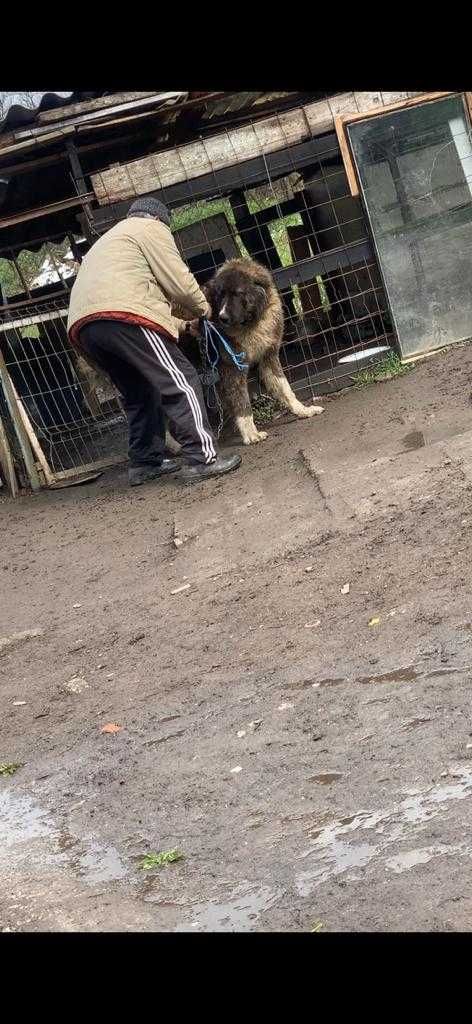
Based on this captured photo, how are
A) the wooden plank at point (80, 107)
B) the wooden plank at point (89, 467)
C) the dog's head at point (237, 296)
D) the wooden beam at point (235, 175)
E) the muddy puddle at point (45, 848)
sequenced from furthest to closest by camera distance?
the wooden plank at point (89, 467)
the wooden beam at point (235, 175)
the wooden plank at point (80, 107)
the dog's head at point (237, 296)
the muddy puddle at point (45, 848)

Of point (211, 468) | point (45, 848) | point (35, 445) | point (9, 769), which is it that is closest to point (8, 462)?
point (35, 445)

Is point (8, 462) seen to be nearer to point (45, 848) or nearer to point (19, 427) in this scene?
point (19, 427)

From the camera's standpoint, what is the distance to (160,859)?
3.26m

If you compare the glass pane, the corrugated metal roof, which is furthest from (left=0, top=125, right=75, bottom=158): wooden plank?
the glass pane

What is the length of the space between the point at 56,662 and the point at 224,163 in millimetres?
5081

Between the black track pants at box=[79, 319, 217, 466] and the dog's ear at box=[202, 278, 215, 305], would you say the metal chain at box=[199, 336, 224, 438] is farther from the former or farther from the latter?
the black track pants at box=[79, 319, 217, 466]

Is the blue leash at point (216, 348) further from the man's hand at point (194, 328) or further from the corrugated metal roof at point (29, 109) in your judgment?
the corrugated metal roof at point (29, 109)

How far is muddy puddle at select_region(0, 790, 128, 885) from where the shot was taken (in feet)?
11.0

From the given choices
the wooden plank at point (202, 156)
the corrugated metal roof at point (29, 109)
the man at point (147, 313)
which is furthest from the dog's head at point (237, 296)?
the corrugated metal roof at point (29, 109)

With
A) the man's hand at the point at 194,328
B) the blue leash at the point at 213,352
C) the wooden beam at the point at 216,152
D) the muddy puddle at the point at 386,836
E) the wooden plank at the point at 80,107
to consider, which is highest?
the wooden plank at the point at 80,107

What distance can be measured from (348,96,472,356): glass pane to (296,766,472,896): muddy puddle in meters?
6.53

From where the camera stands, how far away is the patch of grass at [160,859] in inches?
128

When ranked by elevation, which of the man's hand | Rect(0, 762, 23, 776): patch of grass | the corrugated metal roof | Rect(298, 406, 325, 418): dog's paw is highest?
the corrugated metal roof

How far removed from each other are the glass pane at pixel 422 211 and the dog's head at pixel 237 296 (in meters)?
1.22
